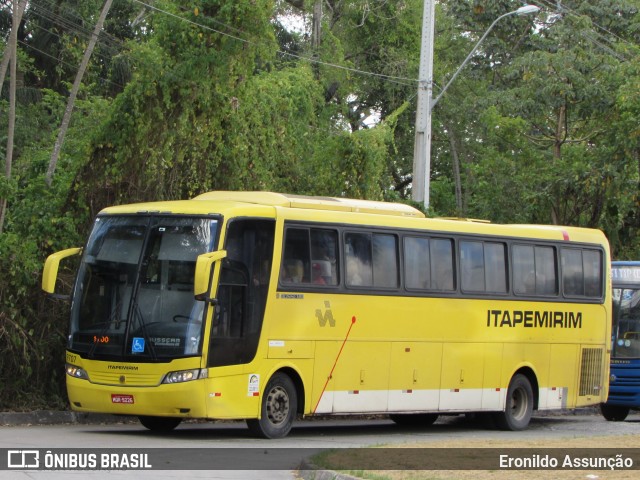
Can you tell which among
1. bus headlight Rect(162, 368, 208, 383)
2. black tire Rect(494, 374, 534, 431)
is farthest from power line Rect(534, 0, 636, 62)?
bus headlight Rect(162, 368, 208, 383)

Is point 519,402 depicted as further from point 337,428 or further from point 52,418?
point 52,418

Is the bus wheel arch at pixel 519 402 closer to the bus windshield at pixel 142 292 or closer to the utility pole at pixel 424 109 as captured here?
the utility pole at pixel 424 109

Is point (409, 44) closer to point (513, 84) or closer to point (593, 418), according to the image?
point (513, 84)

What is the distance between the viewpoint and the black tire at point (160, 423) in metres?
17.2

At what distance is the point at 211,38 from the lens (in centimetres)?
2114


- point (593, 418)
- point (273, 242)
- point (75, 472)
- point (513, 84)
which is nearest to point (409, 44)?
point (513, 84)

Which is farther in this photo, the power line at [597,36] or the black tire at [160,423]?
the power line at [597,36]

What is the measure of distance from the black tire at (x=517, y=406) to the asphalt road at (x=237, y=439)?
231mm

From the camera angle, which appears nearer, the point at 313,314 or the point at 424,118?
the point at 313,314

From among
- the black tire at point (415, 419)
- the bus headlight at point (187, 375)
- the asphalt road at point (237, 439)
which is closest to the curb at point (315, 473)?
the asphalt road at point (237, 439)

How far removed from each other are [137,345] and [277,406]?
2.22 metres

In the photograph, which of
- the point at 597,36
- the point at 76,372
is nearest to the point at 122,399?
the point at 76,372

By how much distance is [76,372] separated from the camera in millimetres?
16078

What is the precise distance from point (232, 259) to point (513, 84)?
2353cm
